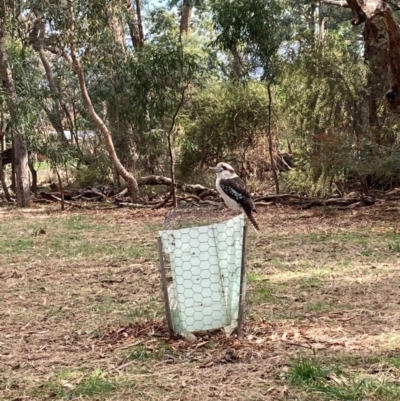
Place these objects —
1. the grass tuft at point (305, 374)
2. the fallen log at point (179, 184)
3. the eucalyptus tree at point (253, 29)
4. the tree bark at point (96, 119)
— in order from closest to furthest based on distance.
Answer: the grass tuft at point (305, 374) → the tree bark at point (96, 119) → the eucalyptus tree at point (253, 29) → the fallen log at point (179, 184)

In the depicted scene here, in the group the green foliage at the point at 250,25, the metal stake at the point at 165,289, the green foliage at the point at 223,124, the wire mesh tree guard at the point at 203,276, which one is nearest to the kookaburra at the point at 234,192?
the wire mesh tree guard at the point at 203,276

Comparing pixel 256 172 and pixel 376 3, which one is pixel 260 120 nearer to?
pixel 256 172

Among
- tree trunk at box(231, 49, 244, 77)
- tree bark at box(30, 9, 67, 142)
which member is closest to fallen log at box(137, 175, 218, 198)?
tree trunk at box(231, 49, 244, 77)

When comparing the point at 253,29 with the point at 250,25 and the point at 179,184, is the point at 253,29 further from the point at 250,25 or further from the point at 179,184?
the point at 179,184

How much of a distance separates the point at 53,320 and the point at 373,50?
741 cm

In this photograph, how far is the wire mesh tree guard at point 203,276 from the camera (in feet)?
11.8

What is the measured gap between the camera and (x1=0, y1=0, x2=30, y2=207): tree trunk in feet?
35.3

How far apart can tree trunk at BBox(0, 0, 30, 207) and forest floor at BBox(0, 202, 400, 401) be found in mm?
3943

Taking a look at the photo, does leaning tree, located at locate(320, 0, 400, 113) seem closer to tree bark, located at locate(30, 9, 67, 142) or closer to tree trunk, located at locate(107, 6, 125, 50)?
tree trunk, located at locate(107, 6, 125, 50)

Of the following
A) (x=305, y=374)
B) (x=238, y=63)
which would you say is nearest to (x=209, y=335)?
(x=305, y=374)

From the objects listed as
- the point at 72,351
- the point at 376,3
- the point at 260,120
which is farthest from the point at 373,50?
the point at 72,351

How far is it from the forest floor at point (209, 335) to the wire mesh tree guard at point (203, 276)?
122 mm

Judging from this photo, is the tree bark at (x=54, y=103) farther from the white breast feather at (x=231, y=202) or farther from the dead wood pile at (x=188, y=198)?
the white breast feather at (x=231, y=202)

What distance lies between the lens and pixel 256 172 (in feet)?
45.4
